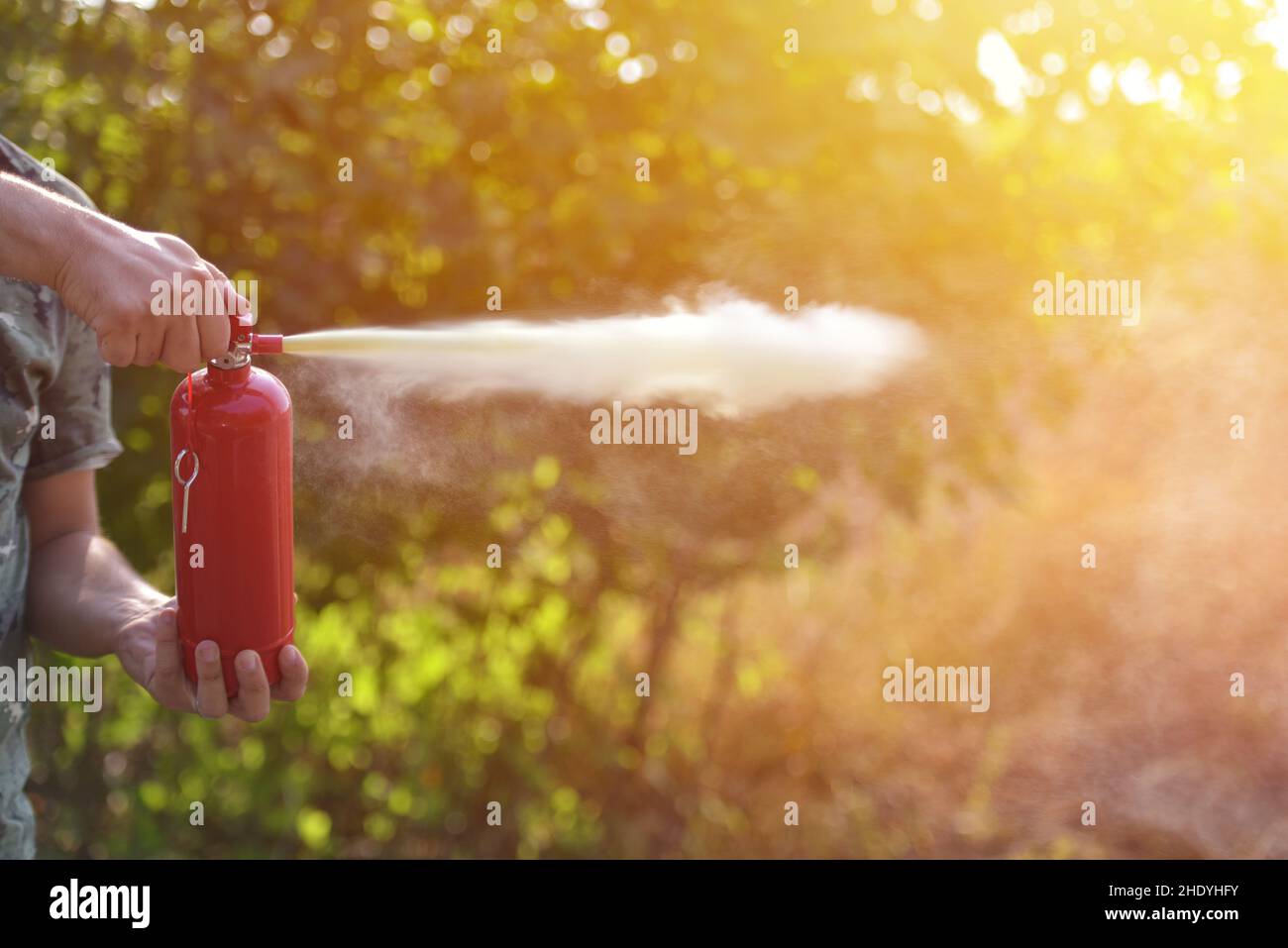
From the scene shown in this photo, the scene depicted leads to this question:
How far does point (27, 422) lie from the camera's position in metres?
2.07

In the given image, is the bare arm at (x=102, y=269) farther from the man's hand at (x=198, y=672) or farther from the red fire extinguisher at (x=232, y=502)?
the man's hand at (x=198, y=672)

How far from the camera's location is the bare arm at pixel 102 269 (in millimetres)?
1761

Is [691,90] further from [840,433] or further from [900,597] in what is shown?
[900,597]

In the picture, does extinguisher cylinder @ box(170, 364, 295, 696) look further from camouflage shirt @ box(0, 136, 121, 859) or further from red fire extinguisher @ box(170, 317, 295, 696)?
camouflage shirt @ box(0, 136, 121, 859)

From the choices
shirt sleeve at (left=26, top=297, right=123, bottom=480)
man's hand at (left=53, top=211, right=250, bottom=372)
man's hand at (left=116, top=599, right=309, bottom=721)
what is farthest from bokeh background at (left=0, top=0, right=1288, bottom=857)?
man's hand at (left=53, top=211, right=250, bottom=372)

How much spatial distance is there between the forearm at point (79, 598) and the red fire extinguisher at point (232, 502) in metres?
0.22

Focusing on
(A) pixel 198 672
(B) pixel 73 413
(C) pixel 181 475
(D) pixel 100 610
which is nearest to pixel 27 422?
(B) pixel 73 413

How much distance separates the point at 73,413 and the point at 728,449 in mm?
1875

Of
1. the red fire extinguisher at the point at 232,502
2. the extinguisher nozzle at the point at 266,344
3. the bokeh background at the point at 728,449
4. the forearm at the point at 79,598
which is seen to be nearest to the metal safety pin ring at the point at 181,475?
the red fire extinguisher at the point at 232,502

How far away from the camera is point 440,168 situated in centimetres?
329

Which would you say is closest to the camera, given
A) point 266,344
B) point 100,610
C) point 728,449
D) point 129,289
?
point 129,289

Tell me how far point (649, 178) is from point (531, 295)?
19.7 inches

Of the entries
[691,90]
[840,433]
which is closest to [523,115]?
[691,90]

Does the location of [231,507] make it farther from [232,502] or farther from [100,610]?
[100,610]
